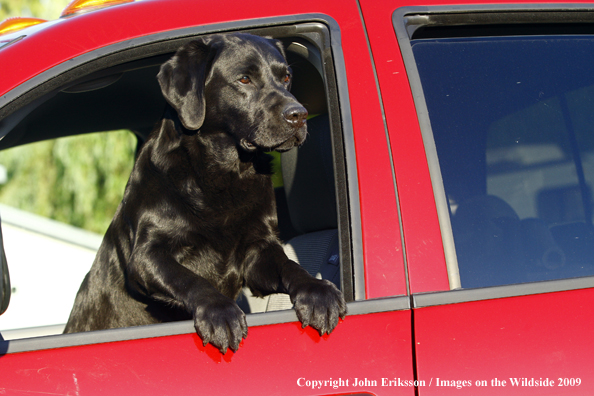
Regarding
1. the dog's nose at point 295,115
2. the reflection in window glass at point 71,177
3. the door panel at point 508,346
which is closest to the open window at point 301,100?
the dog's nose at point 295,115

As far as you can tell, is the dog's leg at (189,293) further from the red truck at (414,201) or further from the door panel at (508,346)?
the door panel at (508,346)

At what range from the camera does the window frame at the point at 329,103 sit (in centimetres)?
111

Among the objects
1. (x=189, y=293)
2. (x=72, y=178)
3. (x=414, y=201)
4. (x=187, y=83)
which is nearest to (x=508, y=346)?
(x=414, y=201)

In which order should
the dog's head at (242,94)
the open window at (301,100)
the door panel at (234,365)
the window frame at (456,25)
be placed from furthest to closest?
the dog's head at (242,94), the open window at (301,100), the window frame at (456,25), the door panel at (234,365)

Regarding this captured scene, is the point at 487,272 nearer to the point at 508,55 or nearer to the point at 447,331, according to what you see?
the point at 447,331

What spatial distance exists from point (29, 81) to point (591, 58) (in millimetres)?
1435

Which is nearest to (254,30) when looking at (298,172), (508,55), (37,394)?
(508,55)

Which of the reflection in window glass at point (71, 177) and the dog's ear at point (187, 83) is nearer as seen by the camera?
the dog's ear at point (187, 83)

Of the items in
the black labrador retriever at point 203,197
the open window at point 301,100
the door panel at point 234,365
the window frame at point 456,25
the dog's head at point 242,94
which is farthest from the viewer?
the dog's head at point 242,94

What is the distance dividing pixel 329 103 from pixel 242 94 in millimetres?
694

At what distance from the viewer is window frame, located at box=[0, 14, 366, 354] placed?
1109 millimetres

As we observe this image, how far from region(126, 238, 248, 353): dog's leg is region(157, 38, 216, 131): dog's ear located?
1.49 feet

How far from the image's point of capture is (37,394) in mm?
1042

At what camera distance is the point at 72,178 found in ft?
28.3
